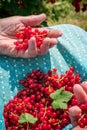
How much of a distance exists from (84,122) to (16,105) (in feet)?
1.23

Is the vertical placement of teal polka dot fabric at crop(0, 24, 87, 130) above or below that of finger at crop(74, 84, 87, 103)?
below

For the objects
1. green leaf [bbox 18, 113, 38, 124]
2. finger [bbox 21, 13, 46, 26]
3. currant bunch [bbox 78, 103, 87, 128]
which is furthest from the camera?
finger [bbox 21, 13, 46, 26]

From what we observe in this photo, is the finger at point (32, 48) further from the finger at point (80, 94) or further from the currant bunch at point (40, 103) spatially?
the finger at point (80, 94)

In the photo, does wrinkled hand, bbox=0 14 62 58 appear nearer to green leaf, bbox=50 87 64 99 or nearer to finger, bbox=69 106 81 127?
green leaf, bbox=50 87 64 99

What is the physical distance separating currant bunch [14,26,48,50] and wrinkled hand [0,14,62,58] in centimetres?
3

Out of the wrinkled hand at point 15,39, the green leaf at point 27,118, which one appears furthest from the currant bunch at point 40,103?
the wrinkled hand at point 15,39

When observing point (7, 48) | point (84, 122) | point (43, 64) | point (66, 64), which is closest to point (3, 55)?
point (7, 48)

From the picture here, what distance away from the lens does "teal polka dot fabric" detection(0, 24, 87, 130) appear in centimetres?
202

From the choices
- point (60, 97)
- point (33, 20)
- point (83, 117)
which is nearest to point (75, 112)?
point (83, 117)

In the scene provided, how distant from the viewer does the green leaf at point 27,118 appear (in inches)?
71.2

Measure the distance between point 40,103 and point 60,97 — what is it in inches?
4.5

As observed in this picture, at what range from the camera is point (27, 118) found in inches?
71.4

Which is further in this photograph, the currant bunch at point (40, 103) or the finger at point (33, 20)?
the finger at point (33, 20)

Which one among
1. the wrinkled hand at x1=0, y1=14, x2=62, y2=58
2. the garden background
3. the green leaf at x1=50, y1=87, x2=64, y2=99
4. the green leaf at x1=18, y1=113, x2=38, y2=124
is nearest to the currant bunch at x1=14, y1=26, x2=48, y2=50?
the wrinkled hand at x1=0, y1=14, x2=62, y2=58
